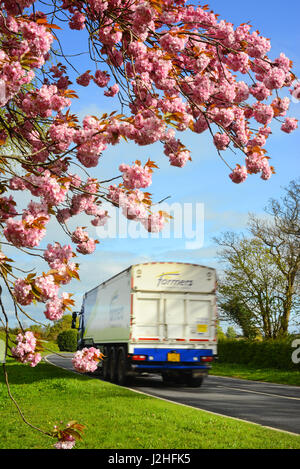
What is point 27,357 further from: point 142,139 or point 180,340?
point 180,340

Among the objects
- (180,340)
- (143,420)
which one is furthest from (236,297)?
→ (143,420)

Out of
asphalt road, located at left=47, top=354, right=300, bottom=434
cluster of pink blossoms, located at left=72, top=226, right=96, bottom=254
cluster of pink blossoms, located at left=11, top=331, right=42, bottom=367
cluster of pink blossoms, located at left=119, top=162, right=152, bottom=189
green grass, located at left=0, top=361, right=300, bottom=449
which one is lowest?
asphalt road, located at left=47, top=354, right=300, bottom=434

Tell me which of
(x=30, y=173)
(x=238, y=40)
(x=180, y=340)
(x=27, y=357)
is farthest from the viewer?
(x=180, y=340)

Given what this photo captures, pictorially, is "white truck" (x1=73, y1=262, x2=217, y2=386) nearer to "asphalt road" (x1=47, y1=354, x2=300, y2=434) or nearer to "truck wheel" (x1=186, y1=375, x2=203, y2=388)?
"truck wheel" (x1=186, y1=375, x2=203, y2=388)

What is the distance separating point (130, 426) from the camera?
26.0ft

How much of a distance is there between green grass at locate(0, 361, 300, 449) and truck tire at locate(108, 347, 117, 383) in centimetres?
517

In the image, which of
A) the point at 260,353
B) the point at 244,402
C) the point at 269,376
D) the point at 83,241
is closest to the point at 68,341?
the point at 260,353

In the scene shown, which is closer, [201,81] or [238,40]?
[201,81]

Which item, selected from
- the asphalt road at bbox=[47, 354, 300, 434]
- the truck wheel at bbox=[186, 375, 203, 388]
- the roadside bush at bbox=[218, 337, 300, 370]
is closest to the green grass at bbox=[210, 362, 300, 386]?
the roadside bush at bbox=[218, 337, 300, 370]

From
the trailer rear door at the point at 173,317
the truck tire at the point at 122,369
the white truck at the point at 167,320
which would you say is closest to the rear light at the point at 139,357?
the white truck at the point at 167,320

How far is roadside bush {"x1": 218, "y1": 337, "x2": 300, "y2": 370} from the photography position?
2752 cm

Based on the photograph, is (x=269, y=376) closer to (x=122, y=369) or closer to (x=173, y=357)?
(x=173, y=357)
